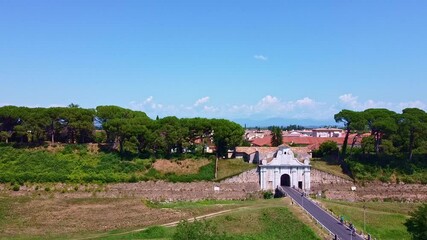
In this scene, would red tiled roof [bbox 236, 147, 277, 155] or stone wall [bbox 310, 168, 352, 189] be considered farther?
red tiled roof [bbox 236, 147, 277, 155]

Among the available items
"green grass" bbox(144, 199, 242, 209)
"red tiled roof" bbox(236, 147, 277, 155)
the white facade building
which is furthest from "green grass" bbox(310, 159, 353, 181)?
"green grass" bbox(144, 199, 242, 209)

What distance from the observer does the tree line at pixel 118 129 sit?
75625mm

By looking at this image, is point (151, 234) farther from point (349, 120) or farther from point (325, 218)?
point (349, 120)

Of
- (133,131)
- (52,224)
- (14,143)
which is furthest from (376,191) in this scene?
(14,143)

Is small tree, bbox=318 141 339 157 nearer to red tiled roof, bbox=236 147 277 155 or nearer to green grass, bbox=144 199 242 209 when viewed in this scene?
red tiled roof, bbox=236 147 277 155

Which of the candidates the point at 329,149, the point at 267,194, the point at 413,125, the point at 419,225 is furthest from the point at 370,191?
the point at 419,225

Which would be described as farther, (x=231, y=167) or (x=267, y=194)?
(x=231, y=167)

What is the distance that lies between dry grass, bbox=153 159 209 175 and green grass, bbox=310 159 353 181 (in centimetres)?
1751

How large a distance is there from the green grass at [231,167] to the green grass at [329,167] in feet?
33.6

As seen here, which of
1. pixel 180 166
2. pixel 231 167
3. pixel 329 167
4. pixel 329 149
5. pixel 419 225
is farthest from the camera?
pixel 329 149

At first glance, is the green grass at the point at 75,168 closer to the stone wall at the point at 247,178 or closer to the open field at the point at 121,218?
the stone wall at the point at 247,178

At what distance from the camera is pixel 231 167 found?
7162 cm

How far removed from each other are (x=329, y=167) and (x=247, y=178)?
46.0ft

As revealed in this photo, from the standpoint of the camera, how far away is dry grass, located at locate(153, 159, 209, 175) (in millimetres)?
70512
